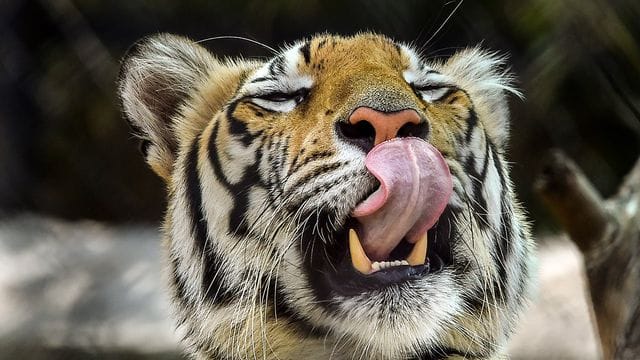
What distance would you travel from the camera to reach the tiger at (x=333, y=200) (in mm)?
951

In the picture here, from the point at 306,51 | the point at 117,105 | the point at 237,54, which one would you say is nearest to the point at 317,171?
the point at 306,51

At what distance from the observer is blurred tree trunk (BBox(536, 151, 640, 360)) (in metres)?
1.47

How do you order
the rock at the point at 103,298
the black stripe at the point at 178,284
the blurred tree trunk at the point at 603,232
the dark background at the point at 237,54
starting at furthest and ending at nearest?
the rock at the point at 103,298 < the dark background at the point at 237,54 < the blurred tree trunk at the point at 603,232 < the black stripe at the point at 178,284

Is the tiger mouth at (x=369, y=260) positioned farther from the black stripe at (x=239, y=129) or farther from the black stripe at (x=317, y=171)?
the black stripe at (x=239, y=129)

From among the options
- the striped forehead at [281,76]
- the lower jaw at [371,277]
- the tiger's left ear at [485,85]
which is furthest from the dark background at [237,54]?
the lower jaw at [371,277]

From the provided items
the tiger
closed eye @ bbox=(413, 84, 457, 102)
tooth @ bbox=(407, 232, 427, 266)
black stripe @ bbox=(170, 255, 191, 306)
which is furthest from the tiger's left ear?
black stripe @ bbox=(170, 255, 191, 306)

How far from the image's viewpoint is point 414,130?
966 millimetres

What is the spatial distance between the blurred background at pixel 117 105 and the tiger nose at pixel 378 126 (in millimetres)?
488

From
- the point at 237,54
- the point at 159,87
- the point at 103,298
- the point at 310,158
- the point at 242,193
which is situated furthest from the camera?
the point at 103,298

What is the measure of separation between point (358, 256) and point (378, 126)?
13cm

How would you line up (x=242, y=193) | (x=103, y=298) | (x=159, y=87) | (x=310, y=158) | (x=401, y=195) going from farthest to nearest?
(x=103, y=298), (x=159, y=87), (x=242, y=193), (x=310, y=158), (x=401, y=195)

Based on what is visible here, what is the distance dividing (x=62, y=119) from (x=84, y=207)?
31 cm

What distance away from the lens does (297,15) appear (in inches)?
78.4

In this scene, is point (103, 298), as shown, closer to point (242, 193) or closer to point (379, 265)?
point (242, 193)
